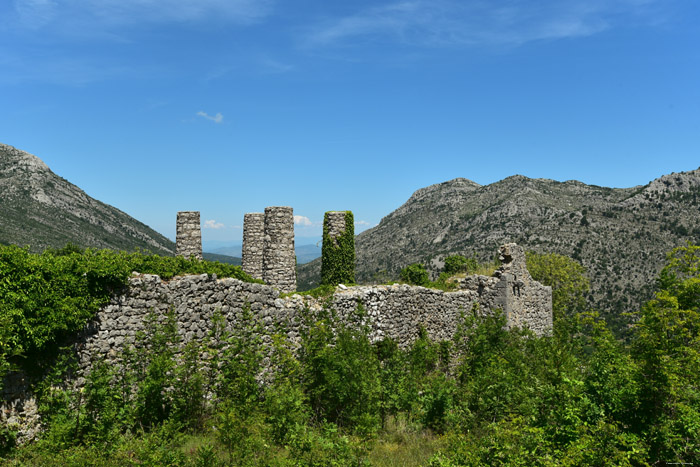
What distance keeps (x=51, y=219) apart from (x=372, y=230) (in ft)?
185

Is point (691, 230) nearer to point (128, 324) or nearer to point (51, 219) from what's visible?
point (128, 324)

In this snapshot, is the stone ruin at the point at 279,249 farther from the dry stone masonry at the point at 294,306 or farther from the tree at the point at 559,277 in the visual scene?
the tree at the point at 559,277

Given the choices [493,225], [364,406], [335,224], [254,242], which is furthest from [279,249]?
[493,225]

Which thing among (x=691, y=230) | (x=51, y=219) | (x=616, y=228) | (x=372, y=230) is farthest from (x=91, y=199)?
(x=691, y=230)

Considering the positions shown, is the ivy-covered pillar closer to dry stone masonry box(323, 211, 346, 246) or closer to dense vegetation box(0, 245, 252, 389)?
dry stone masonry box(323, 211, 346, 246)

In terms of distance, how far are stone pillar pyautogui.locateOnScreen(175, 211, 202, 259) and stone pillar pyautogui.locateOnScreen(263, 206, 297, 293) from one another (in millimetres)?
2327

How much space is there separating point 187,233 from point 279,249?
120 inches

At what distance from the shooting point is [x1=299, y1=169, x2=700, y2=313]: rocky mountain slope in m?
49.8

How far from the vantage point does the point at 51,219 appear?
211 feet

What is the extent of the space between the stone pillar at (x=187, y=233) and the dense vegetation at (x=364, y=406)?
21.8 ft

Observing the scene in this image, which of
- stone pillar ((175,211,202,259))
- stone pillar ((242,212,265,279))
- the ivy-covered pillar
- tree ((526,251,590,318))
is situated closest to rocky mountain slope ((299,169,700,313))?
→ tree ((526,251,590,318))

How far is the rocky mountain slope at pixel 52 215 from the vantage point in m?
56.0

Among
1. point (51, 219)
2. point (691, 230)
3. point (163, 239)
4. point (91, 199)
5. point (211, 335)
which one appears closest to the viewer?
point (211, 335)

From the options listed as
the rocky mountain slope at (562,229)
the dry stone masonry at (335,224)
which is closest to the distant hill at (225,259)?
the dry stone masonry at (335,224)
